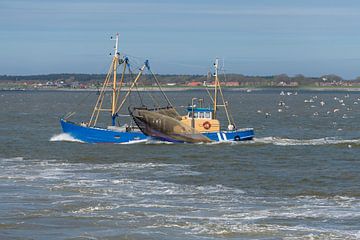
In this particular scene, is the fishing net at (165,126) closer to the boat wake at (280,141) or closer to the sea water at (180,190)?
the boat wake at (280,141)

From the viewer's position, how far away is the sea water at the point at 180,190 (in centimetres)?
2733

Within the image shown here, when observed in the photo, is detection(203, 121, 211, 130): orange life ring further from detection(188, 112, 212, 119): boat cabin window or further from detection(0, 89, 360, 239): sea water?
detection(0, 89, 360, 239): sea water

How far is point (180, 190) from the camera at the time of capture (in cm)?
3628

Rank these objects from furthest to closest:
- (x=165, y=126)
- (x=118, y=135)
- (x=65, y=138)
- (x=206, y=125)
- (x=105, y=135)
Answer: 1. (x=65, y=138)
2. (x=165, y=126)
3. (x=206, y=125)
4. (x=105, y=135)
5. (x=118, y=135)

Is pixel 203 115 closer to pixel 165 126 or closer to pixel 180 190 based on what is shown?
pixel 165 126

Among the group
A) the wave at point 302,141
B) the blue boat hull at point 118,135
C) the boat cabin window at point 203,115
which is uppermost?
the boat cabin window at point 203,115

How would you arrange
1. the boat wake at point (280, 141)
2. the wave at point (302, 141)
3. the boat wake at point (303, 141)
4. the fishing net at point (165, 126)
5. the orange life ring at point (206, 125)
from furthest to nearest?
the wave at point (302, 141)
the boat wake at point (303, 141)
the boat wake at point (280, 141)
the orange life ring at point (206, 125)
the fishing net at point (165, 126)

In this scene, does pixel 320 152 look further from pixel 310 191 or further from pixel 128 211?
pixel 128 211

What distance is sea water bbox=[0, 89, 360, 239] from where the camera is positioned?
2733 centimetres

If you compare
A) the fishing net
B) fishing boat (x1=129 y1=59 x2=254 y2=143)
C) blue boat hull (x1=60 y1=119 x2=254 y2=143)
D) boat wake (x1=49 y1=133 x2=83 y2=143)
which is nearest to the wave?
blue boat hull (x1=60 y1=119 x2=254 y2=143)

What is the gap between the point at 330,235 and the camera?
26.3 m

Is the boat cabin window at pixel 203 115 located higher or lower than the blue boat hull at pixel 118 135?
higher

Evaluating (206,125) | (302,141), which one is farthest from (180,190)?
(302,141)

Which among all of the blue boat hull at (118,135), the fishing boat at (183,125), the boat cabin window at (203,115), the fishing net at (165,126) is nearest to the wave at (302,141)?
the blue boat hull at (118,135)
